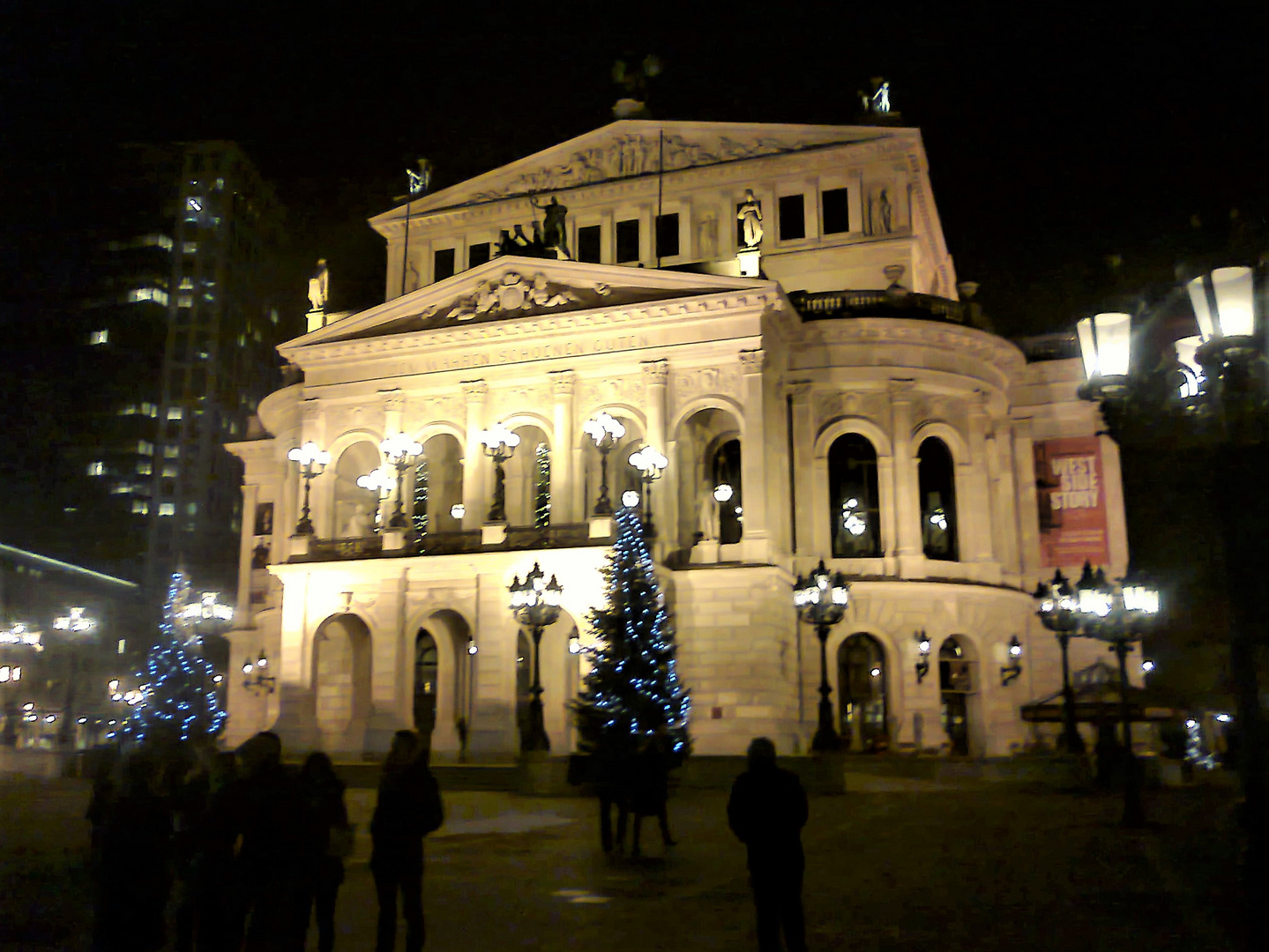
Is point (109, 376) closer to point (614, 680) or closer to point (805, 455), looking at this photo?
point (805, 455)

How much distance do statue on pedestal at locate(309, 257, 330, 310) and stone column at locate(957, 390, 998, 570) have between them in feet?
79.6

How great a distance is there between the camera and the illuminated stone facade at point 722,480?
3478 cm

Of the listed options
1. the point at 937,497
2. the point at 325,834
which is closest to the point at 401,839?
the point at 325,834

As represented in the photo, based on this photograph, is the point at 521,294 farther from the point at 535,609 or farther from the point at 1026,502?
the point at 1026,502

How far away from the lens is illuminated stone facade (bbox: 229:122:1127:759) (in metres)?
34.8

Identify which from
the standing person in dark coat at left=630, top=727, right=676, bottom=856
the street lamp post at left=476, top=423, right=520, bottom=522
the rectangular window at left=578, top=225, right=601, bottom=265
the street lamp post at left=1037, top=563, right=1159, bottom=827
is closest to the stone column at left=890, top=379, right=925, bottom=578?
the street lamp post at left=1037, top=563, right=1159, bottom=827

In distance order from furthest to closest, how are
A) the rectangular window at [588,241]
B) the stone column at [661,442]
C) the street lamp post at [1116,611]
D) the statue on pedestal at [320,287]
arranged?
1. the rectangular window at [588,241]
2. the statue on pedestal at [320,287]
3. the stone column at [661,442]
4. the street lamp post at [1116,611]

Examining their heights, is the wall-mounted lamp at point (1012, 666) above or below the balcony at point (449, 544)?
below

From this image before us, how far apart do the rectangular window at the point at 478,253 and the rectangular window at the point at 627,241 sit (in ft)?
19.8

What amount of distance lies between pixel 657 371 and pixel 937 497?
37.3 feet

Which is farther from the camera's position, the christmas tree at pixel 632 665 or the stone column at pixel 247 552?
the stone column at pixel 247 552

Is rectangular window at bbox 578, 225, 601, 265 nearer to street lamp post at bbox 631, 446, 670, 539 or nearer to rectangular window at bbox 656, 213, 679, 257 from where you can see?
rectangular window at bbox 656, 213, 679, 257

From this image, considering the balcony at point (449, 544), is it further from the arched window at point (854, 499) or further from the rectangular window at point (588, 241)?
the rectangular window at point (588, 241)

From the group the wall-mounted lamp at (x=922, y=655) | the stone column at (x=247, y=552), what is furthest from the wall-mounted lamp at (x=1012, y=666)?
the stone column at (x=247, y=552)
